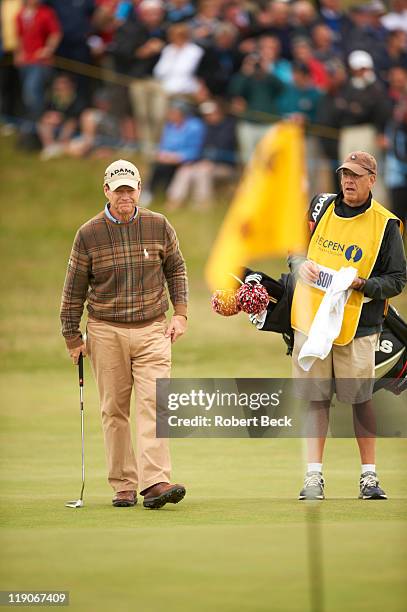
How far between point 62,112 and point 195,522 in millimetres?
12118

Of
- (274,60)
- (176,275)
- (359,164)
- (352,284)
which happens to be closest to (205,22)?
(274,60)

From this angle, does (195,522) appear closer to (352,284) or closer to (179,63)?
(352,284)

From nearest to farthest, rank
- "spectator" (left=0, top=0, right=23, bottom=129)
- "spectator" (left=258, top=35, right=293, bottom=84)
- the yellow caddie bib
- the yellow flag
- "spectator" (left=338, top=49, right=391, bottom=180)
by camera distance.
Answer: the yellow flag < the yellow caddie bib < "spectator" (left=338, top=49, right=391, bottom=180) < "spectator" (left=258, top=35, right=293, bottom=84) < "spectator" (left=0, top=0, right=23, bottom=129)

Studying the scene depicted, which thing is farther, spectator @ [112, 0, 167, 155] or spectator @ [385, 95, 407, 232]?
spectator @ [112, 0, 167, 155]

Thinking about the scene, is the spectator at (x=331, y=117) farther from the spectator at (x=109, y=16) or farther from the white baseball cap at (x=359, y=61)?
the spectator at (x=109, y=16)

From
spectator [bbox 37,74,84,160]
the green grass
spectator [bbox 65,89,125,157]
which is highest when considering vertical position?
spectator [bbox 37,74,84,160]

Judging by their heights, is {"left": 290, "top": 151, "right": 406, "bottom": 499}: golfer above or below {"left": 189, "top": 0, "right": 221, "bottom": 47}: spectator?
below

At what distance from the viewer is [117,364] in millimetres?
7922

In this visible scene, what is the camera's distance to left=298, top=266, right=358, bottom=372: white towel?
751 cm

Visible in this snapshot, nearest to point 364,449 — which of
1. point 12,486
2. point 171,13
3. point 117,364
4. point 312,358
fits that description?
point 312,358

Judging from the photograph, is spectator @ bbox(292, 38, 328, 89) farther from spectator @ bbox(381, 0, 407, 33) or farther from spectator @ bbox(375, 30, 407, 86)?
spectator @ bbox(381, 0, 407, 33)

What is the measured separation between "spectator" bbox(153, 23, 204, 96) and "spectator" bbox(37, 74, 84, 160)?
1197 mm

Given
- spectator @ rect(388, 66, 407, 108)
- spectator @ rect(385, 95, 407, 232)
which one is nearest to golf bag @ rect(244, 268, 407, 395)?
spectator @ rect(385, 95, 407, 232)

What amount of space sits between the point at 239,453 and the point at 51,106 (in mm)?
9580
